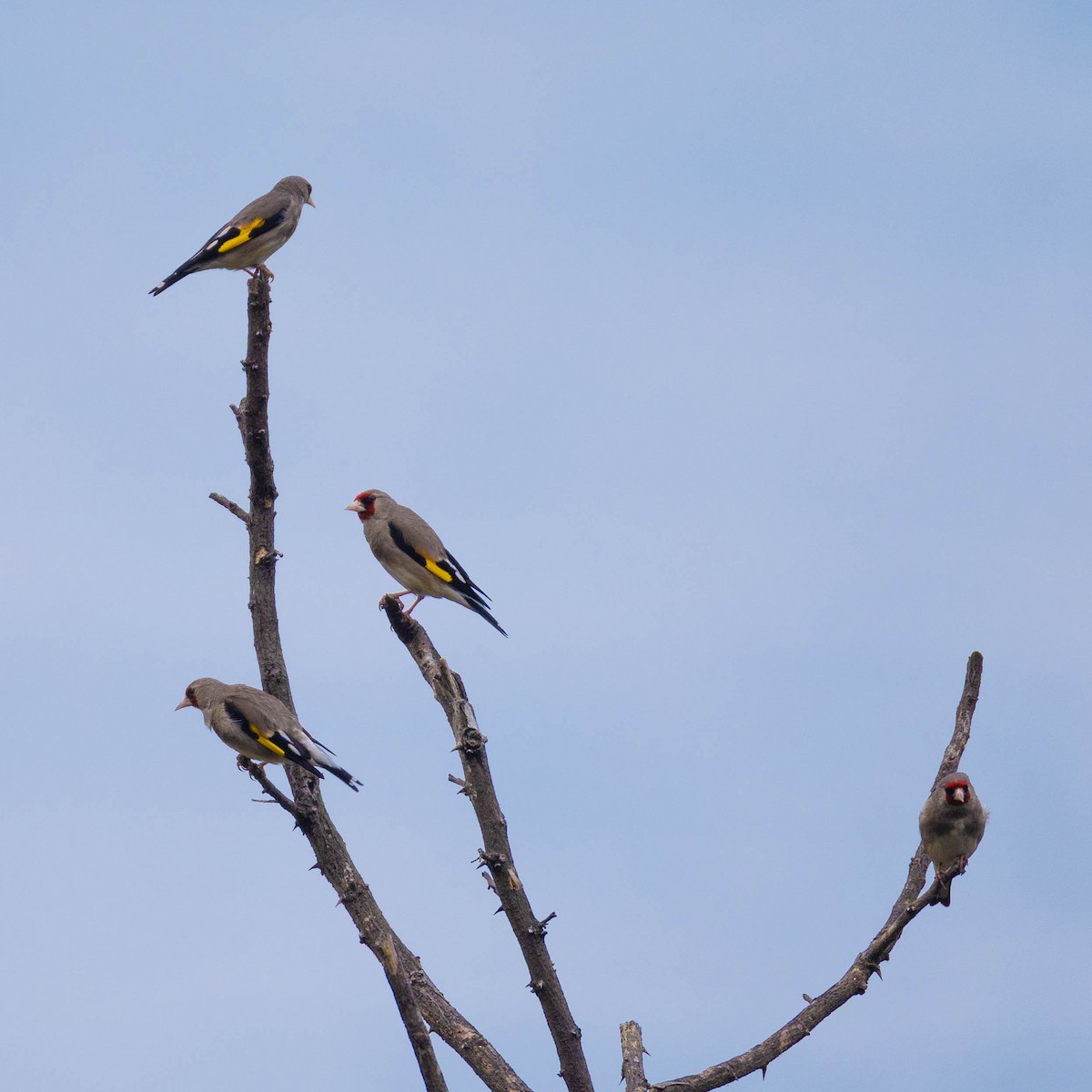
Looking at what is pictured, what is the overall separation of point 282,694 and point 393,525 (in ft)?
10.1

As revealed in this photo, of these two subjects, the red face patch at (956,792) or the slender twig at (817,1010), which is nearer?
the slender twig at (817,1010)

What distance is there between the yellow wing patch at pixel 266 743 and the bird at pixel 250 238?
4413mm

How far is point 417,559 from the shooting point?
11.8 metres

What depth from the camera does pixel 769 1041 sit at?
8.27 m

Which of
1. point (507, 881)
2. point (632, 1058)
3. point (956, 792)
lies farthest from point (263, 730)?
point (956, 792)

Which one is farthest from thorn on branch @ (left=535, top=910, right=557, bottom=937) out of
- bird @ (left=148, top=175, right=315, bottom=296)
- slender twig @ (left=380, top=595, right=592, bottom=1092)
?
bird @ (left=148, top=175, right=315, bottom=296)

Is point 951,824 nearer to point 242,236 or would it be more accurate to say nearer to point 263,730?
point 263,730

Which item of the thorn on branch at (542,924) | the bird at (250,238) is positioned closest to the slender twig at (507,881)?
the thorn on branch at (542,924)

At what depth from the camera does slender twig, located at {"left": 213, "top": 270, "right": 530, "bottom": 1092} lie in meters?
Result: 8.05

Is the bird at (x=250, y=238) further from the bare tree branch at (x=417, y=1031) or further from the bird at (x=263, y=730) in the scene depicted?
the bare tree branch at (x=417, y=1031)

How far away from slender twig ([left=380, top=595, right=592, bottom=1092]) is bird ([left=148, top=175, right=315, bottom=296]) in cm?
499

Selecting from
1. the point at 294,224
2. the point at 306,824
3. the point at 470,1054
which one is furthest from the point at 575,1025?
the point at 294,224

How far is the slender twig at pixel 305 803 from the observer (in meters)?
8.05

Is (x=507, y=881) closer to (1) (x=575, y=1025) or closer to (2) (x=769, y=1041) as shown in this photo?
(1) (x=575, y=1025)
